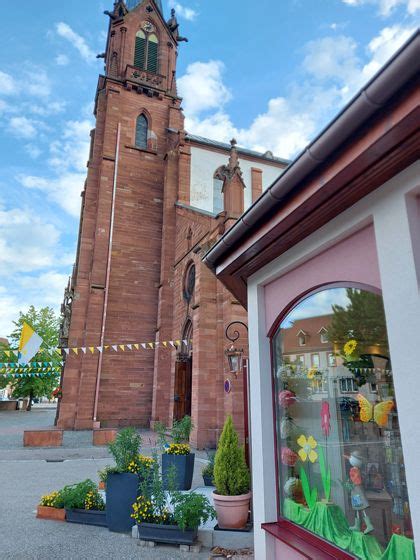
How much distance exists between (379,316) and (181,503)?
3.63 metres

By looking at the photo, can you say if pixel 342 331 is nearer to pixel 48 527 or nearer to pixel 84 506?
pixel 84 506

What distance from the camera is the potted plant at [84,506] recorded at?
5645 millimetres

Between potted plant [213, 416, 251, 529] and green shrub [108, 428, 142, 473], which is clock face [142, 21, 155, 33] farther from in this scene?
potted plant [213, 416, 251, 529]

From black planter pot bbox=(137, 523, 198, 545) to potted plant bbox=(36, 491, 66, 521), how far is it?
162cm

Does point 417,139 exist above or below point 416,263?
above

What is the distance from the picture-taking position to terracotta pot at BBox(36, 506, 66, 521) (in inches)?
230

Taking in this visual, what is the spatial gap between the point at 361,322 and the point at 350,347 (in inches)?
11.4

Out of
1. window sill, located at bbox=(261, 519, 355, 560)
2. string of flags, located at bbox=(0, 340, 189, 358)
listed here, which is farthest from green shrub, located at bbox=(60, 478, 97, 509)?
string of flags, located at bbox=(0, 340, 189, 358)

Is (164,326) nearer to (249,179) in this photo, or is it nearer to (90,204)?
(90,204)

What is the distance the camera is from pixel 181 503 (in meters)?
4.92

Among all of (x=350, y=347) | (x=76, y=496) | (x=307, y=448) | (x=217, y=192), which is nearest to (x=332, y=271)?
(x=350, y=347)

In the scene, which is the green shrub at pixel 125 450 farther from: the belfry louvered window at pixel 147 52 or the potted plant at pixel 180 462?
the belfry louvered window at pixel 147 52

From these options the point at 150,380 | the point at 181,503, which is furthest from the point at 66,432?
the point at 181,503

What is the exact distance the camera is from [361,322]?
315cm
